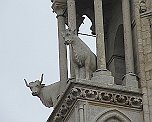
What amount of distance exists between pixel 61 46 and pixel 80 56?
2085 millimetres

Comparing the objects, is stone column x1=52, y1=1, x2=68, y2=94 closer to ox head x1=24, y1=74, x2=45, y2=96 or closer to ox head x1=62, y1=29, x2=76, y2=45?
ox head x1=24, y1=74, x2=45, y2=96

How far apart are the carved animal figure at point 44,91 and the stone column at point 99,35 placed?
227cm

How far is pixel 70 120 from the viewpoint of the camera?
29.4 metres

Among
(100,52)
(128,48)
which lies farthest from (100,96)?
(128,48)

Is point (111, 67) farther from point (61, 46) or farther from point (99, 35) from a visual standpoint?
point (99, 35)

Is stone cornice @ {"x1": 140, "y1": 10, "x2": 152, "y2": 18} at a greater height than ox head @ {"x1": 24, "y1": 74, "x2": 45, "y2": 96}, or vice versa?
stone cornice @ {"x1": 140, "y1": 10, "x2": 152, "y2": 18}

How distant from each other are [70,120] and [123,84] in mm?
1714

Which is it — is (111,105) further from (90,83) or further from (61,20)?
(61,20)

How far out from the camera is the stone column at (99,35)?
2984 centimetres

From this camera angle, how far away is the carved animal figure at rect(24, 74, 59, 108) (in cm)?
3163

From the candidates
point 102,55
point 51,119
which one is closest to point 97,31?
point 102,55

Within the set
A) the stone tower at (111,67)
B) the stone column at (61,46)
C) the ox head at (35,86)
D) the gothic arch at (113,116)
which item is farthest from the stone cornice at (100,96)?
the ox head at (35,86)

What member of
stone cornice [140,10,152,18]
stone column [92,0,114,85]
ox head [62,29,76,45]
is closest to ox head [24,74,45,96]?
ox head [62,29,76,45]

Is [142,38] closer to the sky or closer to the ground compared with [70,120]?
closer to the sky
